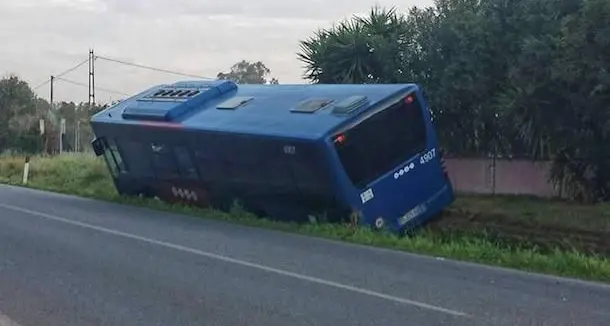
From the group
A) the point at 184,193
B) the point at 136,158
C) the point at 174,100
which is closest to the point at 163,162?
the point at 184,193

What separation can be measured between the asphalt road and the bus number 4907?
12.1 feet

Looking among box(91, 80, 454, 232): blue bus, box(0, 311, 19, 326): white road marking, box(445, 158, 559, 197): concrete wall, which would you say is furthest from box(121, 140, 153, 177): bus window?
box(0, 311, 19, 326): white road marking

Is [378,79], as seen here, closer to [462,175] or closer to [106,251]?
[462,175]

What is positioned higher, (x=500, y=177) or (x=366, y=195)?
(x=366, y=195)

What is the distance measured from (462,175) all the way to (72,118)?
74.1 m

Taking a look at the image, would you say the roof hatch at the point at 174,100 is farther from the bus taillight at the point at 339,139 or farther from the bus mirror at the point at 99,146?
the bus taillight at the point at 339,139

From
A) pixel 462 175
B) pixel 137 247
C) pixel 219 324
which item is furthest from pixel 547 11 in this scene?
pixel 219 324

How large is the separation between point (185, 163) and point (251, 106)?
2.43m

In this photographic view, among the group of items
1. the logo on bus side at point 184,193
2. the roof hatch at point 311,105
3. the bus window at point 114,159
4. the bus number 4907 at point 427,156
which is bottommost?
the logo on bus side at point 184,193

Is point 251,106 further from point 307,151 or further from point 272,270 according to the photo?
point 272,270

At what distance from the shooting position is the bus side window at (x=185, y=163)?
24.7m

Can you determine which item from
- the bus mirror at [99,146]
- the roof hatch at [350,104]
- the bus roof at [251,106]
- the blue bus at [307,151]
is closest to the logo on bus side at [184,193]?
the blue bus at [307,151]

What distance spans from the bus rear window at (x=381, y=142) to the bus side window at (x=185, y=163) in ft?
18.7

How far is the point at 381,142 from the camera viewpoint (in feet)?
67.2
